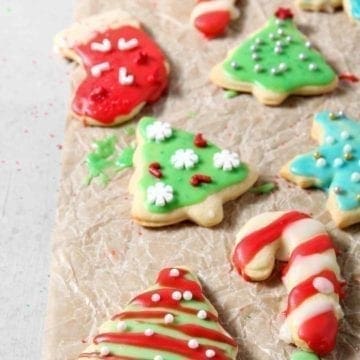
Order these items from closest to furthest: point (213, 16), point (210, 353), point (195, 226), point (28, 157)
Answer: point (210, 353), point (195, 226), point (28, 157), point (213, 16)

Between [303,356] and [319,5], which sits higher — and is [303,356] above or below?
below

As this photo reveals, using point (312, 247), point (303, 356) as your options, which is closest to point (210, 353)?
point (303, 356)

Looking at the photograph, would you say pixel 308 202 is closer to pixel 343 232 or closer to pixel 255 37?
pixel 343 232

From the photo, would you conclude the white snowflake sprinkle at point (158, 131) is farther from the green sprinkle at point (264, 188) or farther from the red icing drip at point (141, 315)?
the red icing drip at point (141, 315)

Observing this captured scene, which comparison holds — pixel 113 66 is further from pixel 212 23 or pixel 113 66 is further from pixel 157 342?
pixel 157 342

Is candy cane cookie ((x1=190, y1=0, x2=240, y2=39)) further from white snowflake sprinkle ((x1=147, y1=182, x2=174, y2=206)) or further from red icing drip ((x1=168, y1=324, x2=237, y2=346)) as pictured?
red icing drip ((x1=168, y1=324, x2=237, y2=346))

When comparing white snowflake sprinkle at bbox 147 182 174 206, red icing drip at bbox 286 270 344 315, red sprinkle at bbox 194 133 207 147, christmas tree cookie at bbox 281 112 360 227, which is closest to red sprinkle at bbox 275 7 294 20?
christmas tree cookie at bbox 281 112 360 227

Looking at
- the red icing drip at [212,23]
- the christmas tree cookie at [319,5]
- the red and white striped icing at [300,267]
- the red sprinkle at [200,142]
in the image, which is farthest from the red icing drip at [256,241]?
the christmas tree cookie at [319,5]
